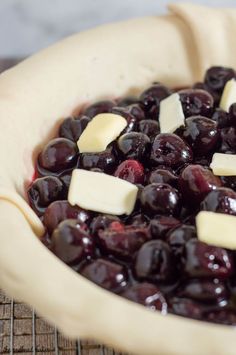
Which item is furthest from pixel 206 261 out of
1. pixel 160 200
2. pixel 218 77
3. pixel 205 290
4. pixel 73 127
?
pixel 218 77

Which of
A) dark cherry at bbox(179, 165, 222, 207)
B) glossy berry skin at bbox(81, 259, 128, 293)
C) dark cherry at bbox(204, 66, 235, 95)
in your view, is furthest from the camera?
dark cherry at bbox(204, 66, 235, 95)

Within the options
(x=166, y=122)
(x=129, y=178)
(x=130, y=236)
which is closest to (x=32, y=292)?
(x=130, y=236)

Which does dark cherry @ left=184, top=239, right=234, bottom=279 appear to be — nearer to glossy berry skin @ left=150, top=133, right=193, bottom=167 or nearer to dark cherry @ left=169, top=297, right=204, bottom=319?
dark cherry @ left=169, top=297, right=204, bottom=319

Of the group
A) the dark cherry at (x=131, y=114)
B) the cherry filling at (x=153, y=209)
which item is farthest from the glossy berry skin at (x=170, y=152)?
the dark cherry at (x=131, y=114)

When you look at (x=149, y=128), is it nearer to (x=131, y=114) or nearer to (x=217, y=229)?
(x=131, y=114)

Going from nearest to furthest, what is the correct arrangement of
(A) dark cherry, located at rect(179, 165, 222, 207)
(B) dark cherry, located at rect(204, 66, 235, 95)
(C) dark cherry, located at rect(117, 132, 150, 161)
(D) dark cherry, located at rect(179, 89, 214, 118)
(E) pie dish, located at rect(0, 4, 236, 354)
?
(E) pie dish, located at rect(0, 4, 236, 354) < (A) dark cherry, located at rect(179, 165, 222, 207) < (C) dark cherry, located at rect(117, 132, 150, 161) < (D) dark cherry, located at rect(179, 89, 214, 118) < (B) dark cherry, located at rect(204, 66, 235, 95)

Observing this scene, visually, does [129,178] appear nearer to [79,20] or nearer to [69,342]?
[69,342]

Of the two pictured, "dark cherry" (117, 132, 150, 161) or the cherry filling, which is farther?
"dark cherry" (117, 132, 150, 161)

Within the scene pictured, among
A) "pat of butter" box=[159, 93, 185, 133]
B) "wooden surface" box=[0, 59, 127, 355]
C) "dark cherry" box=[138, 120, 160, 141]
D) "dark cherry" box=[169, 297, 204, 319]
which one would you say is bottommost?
"wooden surface" box=[0, 59, 127, 355]

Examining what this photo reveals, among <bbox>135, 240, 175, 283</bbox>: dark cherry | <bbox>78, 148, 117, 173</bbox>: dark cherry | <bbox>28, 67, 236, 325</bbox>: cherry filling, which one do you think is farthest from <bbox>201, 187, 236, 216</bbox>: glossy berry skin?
<bbox>78, 148, 117, 173</bbox>: dark cherry
